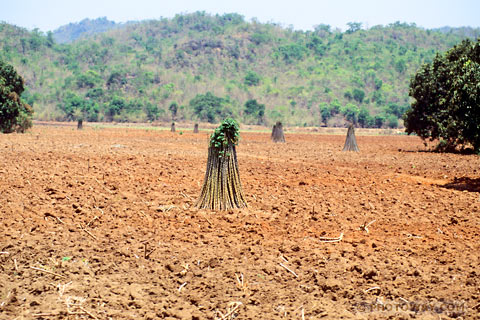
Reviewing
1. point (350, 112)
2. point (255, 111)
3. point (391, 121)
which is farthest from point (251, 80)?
point (391, 121)

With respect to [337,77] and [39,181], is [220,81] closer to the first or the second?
[337,77]

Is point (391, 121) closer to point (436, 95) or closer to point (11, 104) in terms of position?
point (436, 95)

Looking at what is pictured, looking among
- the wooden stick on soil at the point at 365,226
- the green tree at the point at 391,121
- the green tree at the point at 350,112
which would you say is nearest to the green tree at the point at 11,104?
the wooden stick on soil at the point at 365,226

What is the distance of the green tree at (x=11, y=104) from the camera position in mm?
23344

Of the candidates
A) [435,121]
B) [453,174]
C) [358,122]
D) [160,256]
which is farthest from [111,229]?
[358,122]

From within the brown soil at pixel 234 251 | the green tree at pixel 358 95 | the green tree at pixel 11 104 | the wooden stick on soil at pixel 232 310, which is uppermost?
the green tree at pixel 358 95

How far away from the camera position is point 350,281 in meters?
4.87

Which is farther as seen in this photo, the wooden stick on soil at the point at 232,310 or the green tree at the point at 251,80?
the green tree at the point at 251,80

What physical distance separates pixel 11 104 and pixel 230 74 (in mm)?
65441

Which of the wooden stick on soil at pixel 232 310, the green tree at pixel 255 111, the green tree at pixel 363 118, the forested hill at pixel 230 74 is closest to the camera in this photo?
the wooden stick on soil at pixel 232 310

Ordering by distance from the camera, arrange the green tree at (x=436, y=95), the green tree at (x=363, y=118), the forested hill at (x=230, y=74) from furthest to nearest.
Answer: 1. the green tree at (x=363, y=118)
2. the forested hill at (x=230, y=74)
3. the green tree at (x=436, y=95)

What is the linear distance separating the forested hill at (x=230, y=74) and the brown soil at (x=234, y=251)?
5124cm

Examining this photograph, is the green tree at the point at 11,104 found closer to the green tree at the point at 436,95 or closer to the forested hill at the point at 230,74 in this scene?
the green tree at the point at 436,95

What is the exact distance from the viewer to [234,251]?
5594 mm
